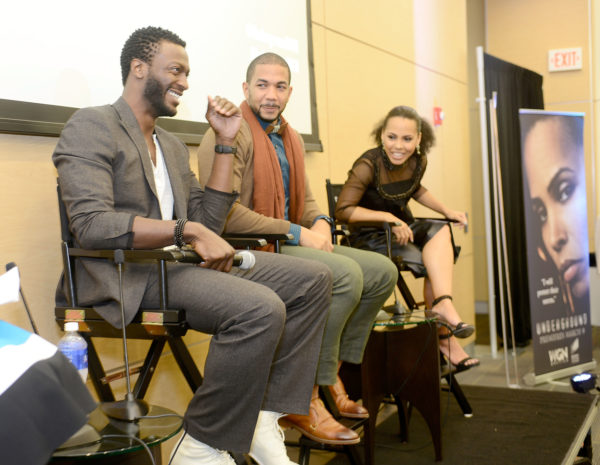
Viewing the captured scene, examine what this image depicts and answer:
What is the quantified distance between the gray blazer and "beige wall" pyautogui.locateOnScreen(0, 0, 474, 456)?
228mm

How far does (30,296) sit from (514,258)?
4.24 meters

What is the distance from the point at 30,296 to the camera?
199cm

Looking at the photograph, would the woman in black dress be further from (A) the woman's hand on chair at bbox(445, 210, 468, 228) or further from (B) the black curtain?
(B) the black curtain

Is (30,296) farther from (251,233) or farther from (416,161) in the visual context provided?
(416,161)

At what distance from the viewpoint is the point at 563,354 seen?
4309 mm

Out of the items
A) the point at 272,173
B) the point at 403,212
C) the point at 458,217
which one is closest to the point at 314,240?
the point at 272,173

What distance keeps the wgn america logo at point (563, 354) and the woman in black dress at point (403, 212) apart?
1300 mm

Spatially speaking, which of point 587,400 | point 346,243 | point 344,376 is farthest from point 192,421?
point 587,400

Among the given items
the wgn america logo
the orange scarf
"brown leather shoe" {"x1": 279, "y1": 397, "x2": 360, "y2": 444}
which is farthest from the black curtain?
"brown leather shoe" {"x1": 279, "y1": 397, "x2": 360, "y2": 444}

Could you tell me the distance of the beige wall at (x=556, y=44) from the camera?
6492 millimetres

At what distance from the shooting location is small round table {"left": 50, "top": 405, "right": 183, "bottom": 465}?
4.09ft

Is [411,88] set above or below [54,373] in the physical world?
above

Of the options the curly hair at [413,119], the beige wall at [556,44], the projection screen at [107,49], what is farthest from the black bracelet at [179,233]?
the beige wall at [556,44]

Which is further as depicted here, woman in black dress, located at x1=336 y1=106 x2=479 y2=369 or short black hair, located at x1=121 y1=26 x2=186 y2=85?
woman in black dress, located at x1=336 y1=106 x2=479 y2=369
